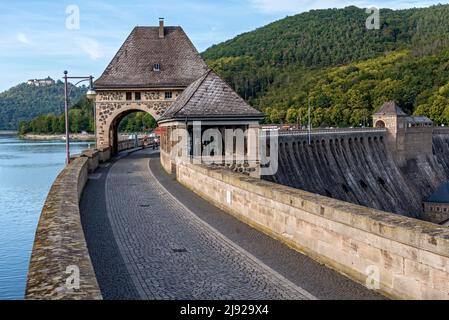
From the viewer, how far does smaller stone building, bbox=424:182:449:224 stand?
152ft

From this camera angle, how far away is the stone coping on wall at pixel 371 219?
22.9 feet

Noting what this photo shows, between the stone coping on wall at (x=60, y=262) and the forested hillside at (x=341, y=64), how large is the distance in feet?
257

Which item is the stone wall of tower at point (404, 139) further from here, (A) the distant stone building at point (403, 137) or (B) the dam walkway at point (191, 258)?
(B) the dam walkway at point (191, 258)

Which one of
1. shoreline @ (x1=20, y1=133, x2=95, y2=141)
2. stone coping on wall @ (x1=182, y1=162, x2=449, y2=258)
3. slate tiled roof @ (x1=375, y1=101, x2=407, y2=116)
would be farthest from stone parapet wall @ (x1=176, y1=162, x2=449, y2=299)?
shoreline @ (x1=20, y1=133, x2=95, y2=141)

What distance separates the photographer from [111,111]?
3766cm

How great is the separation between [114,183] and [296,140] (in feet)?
63.2

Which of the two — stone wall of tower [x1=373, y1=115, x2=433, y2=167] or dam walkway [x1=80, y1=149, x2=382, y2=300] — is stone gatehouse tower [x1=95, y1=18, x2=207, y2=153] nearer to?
dam walkway [x1=80, y1=149, x2=382, y2=300]

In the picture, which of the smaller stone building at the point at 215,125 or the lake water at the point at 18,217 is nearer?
the lake water at the point at 18,217

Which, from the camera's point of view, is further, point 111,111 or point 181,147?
point 111,111

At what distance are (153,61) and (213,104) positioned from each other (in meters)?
17.5

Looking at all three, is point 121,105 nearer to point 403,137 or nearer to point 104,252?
point 403,137

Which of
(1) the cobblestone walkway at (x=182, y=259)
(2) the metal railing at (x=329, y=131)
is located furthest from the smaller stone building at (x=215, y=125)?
A: (2) the metal railing at (x=329, y=131)

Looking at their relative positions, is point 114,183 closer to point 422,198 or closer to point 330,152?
point 330,152

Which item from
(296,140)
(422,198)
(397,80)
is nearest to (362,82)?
(397,80)
